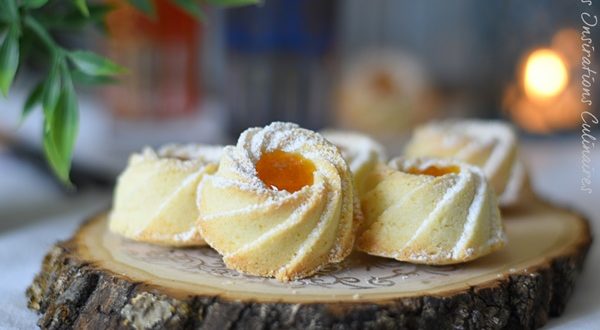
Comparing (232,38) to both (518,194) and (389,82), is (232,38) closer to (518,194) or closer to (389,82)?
(389,82)

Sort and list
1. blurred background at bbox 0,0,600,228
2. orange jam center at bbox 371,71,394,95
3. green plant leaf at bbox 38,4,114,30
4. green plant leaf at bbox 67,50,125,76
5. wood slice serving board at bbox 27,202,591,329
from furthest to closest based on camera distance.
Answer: orange jam center at bbox 371,71,394,95 → blurred background at bbox 0,0,600,228 → green plant leaf at bbox 38,4,114,30 → green plant leaf at bbox 67,50,125,76 → wood slice serving board at bbox 27,202,591,329

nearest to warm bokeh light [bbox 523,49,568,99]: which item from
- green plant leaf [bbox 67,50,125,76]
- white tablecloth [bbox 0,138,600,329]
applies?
white tablecloth [bbox 0,138,600,329]

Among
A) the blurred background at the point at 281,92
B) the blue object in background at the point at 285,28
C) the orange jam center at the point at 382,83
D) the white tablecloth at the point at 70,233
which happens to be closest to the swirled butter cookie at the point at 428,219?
the white tablecloth at the point at 70,233

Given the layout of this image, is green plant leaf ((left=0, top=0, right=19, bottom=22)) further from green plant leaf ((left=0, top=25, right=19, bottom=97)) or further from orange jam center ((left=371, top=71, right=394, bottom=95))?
orange jam center ((left=371, top=71, right=394, bottom=95))

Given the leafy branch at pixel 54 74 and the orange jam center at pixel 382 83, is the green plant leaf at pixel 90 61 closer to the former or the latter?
the leafy branch at pixel 54 74

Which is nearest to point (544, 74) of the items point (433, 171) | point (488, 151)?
point (488, 151)

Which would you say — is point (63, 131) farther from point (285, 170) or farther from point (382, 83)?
point (382, 83)

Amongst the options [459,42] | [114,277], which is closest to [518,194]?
[114,277]
